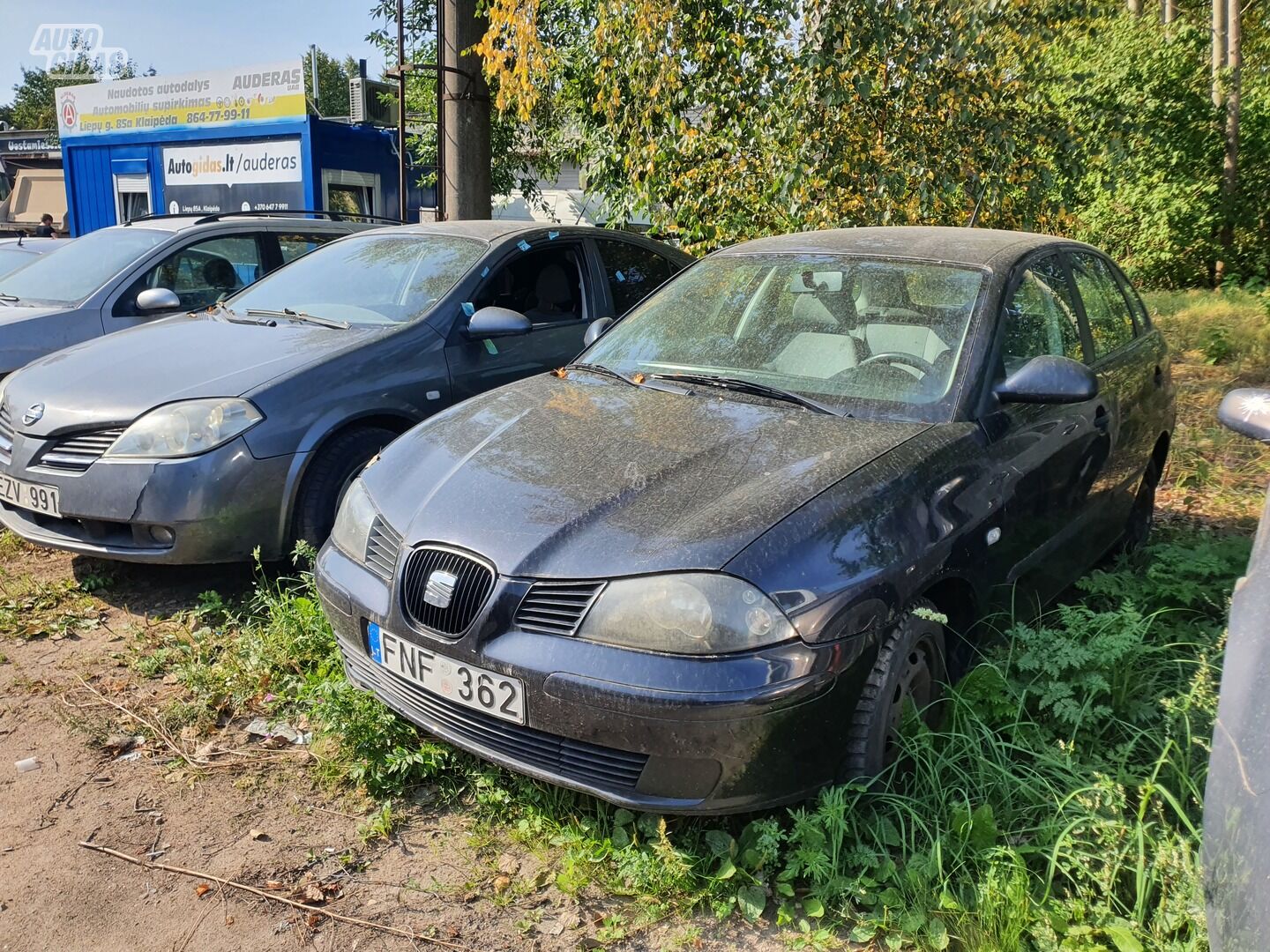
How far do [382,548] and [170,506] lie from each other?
4.71ft

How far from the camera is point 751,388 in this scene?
336cm

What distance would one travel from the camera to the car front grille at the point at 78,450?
13.0 ft

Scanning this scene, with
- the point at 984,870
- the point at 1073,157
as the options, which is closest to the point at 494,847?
the point at 984,870

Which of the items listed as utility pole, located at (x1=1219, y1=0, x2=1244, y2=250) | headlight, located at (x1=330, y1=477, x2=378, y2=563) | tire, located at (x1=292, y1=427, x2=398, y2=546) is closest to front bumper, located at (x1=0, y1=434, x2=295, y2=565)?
tire, located at (x1=292, y1=427, x2=398, y2=546)

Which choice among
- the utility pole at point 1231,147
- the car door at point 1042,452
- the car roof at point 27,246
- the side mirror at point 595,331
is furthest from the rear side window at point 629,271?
the utility pole at point 1231,147

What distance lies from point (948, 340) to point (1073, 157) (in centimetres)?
476

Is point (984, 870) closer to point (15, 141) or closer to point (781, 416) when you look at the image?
point (781, 416)

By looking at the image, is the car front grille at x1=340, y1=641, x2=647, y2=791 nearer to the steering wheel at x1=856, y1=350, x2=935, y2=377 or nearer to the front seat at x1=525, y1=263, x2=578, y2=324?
the steering wheel at x1=856, y1=350, x2=935, y2=377

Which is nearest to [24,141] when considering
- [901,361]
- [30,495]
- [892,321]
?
[30,495]

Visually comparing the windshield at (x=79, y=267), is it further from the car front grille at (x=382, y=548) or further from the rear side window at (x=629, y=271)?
the car front grille at (x=382, y=548)

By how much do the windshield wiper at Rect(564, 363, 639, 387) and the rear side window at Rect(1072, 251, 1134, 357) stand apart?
191 cm

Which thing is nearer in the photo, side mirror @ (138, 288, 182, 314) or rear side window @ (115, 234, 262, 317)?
side mirror @ (138, 288, 182, 314)

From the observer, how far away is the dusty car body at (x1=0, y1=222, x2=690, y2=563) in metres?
3.90

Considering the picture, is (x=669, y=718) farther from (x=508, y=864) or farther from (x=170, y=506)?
(x=170, y=506)
